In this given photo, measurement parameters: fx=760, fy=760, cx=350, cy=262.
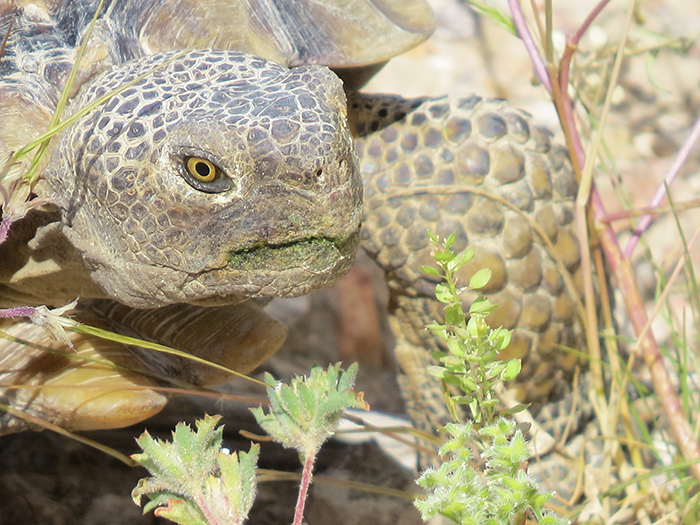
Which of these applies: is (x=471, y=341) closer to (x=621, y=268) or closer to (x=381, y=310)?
(x=621, y=268)

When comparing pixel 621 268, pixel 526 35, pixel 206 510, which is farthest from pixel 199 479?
pixel 526 35

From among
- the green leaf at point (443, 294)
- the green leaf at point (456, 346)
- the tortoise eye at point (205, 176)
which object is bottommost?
the green leaf at point (456, 346)

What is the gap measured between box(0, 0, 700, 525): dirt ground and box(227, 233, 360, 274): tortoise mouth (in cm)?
57

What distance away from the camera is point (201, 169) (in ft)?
3.13

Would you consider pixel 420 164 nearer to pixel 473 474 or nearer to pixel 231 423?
pixel 231 423

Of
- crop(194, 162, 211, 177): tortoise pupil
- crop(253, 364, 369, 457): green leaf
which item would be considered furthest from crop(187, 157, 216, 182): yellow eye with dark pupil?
crop(253, 364, 369, 457): green leaf

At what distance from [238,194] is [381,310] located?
5.51ft

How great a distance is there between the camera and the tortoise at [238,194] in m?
0.96

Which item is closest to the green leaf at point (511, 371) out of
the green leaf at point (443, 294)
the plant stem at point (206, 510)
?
the green leaf at point (443, 294)

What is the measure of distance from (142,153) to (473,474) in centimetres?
59

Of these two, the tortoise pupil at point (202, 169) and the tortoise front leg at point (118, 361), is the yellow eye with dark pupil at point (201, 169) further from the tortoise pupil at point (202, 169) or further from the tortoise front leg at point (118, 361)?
the tortoise front leg at point (118, 361)

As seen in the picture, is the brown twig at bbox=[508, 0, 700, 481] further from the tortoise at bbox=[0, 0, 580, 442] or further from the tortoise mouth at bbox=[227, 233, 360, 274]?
the tortoise mouth at bbox=[227, 233, 360, 274]

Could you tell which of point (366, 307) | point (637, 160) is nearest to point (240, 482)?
point (366, 307)

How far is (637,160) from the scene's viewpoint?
2.66 meters
